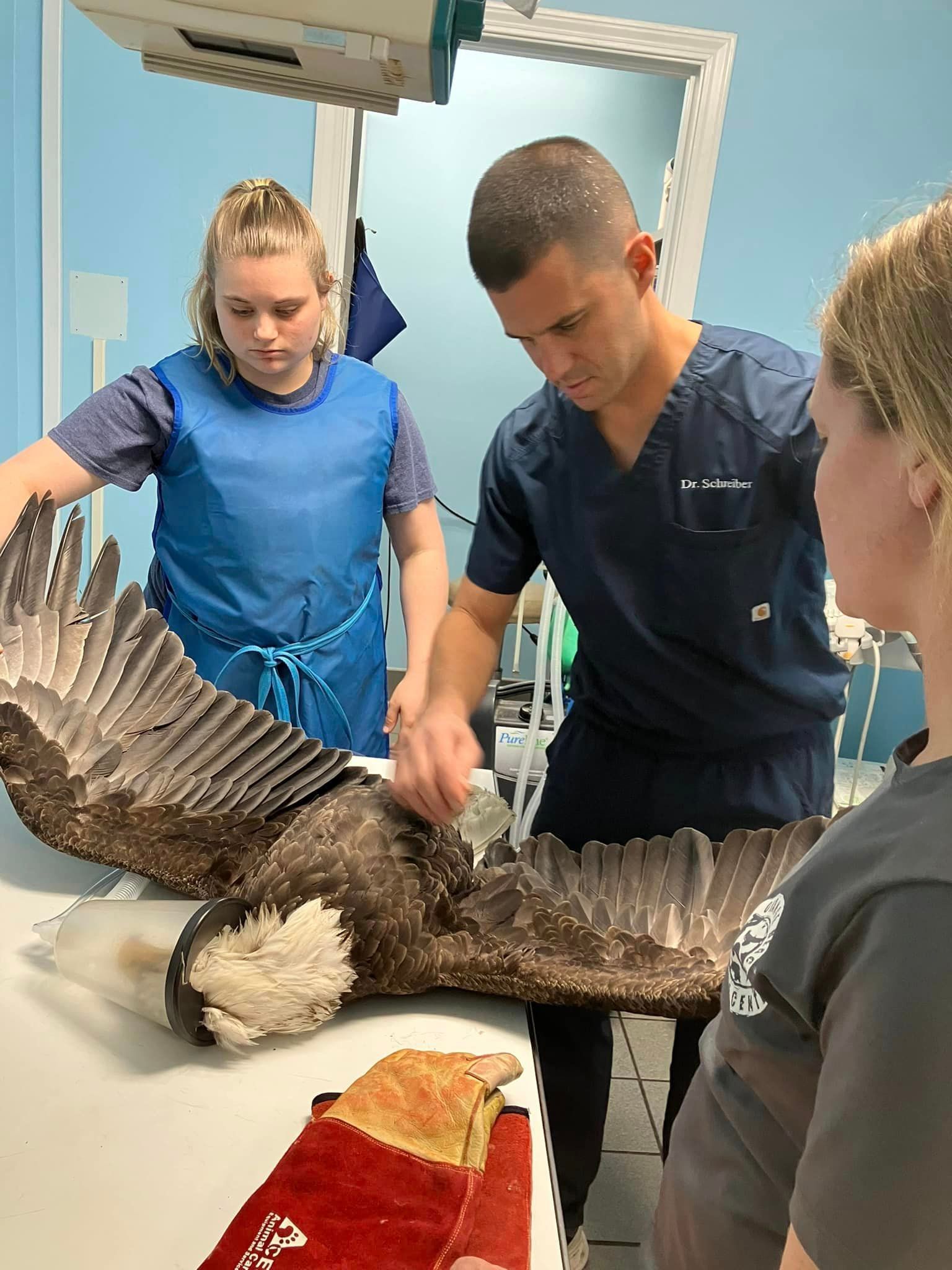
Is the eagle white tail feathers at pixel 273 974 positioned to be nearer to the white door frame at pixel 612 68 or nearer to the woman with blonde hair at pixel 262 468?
the woman with blonde hair at pixel 262 468

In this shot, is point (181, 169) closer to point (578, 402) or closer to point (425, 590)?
point (425, 590)

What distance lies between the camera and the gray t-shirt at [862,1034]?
0.41 m

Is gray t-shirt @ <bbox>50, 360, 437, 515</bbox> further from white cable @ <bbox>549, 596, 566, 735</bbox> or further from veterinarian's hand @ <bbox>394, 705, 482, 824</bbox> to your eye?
white cable @ <bbox>549, 596, 566, 735</bbox>

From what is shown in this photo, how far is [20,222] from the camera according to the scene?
2.93 metres

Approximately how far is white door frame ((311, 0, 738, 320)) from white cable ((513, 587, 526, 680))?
1475mm

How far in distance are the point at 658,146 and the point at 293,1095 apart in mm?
4783

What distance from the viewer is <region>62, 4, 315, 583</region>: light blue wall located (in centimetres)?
Answer: 283

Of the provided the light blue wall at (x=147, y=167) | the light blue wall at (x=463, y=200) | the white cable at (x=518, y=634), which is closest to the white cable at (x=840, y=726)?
the white cable at (x=518, y=634)

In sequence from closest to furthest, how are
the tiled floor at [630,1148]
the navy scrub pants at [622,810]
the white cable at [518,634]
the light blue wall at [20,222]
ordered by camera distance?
1. the navy scrub pants at [622,810]
2. the tiled floor at [630,1148]
3. the light blue wall at [20,222]
4. the white cable at [518,634]

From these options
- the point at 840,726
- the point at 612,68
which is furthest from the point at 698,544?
the point at 612,68

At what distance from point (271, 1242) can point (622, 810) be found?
812 mm

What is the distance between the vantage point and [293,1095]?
0.86 metres

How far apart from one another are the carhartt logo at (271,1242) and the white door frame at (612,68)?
2.78 metres

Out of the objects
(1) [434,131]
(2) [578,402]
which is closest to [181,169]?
(1) [434,131]
